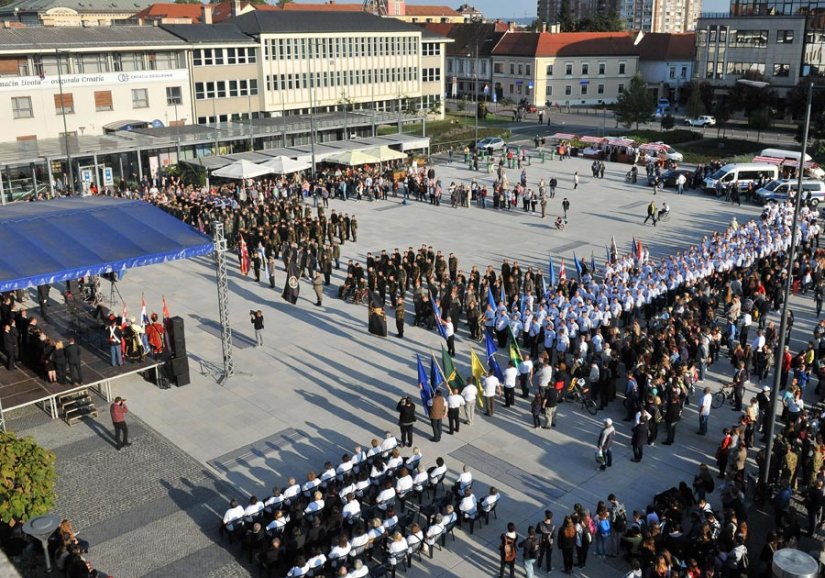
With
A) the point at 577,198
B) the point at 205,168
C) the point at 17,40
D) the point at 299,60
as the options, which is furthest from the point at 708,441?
the point at 299,60

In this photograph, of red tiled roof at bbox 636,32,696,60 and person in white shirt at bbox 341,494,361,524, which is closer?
person in white shirt at bbox 341,494,361,524

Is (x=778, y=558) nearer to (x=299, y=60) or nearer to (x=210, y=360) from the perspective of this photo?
(x=210, y=360)

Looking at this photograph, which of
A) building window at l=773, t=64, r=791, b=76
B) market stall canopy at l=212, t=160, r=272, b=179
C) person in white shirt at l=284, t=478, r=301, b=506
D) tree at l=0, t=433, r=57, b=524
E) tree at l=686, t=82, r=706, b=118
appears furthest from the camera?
tree at l=686, t=82, r=706, b=118

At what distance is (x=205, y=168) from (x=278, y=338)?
22.3 meters

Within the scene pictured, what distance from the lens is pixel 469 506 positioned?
47.5 ft

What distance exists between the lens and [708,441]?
707 inches

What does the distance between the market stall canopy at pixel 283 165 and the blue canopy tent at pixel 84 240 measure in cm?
1923

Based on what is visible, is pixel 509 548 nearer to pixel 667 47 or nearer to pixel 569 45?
pixel 569 45

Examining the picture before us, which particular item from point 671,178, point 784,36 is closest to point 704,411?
point 671,178

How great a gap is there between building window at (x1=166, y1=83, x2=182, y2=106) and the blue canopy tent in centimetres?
3141

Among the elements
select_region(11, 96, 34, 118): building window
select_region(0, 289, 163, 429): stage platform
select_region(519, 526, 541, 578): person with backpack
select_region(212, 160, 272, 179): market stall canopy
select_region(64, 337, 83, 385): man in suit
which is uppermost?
select_region(11, 96, 34, 118): building window

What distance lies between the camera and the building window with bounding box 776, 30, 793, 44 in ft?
230

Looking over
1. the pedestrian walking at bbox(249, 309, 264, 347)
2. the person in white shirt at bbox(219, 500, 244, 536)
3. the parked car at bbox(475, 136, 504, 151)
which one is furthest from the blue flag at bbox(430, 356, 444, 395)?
the parked car at bbox(475, 136, 504, 151)

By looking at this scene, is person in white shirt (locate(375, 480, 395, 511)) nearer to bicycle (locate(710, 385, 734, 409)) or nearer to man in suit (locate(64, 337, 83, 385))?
man in suit (locate(64, 337, 83, 385))
